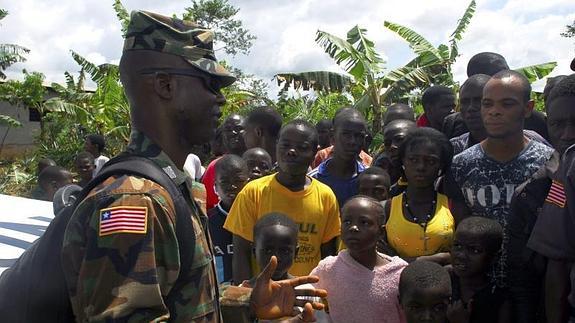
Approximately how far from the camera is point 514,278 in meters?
2.70

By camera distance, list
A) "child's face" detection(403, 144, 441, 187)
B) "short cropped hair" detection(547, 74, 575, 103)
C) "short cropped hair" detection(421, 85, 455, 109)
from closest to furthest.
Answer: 1. "short cropped hair" detection(547, 74, 575, 103)
2. "child's face" detection(403, 144, 441, 187)
3. "short cropped hair" detection(421, 85, 455, 109)

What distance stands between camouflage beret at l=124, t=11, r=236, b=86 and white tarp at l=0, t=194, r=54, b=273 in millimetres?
1312

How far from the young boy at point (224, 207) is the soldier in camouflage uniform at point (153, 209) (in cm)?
218

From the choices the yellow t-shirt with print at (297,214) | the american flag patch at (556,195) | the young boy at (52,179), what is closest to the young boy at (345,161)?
the yellow t-shirt with print at (297,214)

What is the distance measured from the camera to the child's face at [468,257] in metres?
2.82

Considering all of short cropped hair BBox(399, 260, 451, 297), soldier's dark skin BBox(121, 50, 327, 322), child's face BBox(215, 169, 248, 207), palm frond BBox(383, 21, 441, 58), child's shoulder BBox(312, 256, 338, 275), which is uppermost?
palm frond BBox(383, 21, 441, 58)

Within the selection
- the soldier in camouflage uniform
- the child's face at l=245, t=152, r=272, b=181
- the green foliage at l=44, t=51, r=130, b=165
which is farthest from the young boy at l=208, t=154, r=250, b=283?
the green foliage at l=44, t=51, r=130, b=165

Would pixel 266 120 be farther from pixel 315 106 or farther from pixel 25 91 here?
pixel 25 91

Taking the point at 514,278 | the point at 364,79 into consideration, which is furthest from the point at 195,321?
the point at 364,79

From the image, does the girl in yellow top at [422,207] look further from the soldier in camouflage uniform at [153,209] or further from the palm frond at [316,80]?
the palm frond at [316,80]

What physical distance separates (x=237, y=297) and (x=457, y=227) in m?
1.45

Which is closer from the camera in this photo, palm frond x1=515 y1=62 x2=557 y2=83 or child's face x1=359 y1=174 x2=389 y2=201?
child's face x1=359 y1=174 x2=389 y2=201

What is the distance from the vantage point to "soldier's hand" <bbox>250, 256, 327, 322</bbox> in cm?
181

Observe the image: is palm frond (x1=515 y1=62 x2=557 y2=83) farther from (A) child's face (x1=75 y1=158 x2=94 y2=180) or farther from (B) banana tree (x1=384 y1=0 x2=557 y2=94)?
(A) child's face (x1=75 y1=158 x2=94 y2=180)
